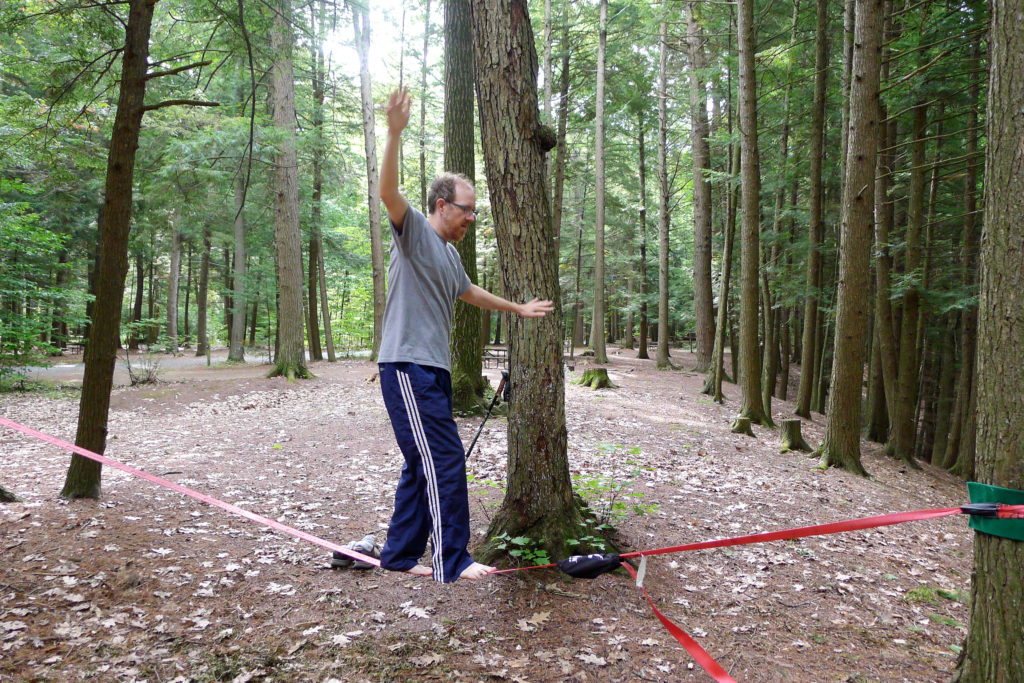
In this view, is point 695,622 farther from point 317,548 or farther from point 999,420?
point 317,548

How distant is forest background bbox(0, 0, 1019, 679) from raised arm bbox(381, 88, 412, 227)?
758 millimetres

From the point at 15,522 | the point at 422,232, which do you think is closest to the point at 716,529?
the point at 422,232

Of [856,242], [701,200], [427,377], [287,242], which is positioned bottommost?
[427,377]

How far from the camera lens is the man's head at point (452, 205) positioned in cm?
314

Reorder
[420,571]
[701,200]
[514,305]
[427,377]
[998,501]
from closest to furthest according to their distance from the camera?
[998,501]
[427,377]
[420,571]
[514,305]
[701,200]

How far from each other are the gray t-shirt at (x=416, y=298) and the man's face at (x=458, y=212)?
144 millimetres

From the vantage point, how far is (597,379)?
1393 centimetres

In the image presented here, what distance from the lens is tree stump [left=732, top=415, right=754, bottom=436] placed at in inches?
383

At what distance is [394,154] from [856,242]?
732 cm

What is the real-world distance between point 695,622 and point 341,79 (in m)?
22.0

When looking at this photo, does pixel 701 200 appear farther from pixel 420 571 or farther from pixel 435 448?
pixel 420 571

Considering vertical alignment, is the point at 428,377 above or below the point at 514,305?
below

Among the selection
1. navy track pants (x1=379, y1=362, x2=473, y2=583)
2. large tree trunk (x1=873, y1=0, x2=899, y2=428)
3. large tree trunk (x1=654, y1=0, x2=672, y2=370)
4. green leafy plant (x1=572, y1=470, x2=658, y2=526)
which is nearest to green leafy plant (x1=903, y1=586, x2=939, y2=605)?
green leafy plant (x1=572, y1=470, x2=658, y2=526)

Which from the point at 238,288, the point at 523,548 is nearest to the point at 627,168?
the point at 238,288
